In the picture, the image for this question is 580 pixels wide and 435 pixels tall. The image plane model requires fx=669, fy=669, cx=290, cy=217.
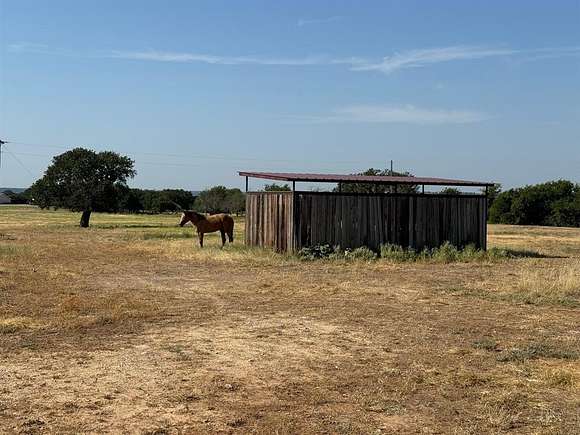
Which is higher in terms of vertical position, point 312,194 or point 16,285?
point 312,194

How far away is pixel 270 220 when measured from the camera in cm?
2292

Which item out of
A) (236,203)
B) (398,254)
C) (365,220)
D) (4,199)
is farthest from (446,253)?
(4,199)

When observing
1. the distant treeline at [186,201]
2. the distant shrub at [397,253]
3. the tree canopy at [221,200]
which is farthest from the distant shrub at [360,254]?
the tree canopy at [221,200]

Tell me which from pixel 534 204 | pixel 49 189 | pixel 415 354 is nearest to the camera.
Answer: pixel 415 354

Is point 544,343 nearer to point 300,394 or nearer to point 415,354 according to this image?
point 415,354

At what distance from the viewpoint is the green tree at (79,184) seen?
134 feet

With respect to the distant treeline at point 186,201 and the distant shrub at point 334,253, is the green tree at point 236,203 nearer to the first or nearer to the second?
the distant treeline at point 186,201

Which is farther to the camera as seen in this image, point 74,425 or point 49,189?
point 49,189

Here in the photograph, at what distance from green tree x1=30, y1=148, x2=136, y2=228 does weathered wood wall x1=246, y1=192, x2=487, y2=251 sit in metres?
19.6

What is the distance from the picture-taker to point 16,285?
1366 cm

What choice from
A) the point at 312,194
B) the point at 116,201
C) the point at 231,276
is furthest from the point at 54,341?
the point at 116,201

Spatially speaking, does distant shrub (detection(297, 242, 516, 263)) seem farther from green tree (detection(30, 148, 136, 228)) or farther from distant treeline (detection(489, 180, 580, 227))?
distant treeline (detection(489, 180, 580, 227))

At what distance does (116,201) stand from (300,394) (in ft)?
122

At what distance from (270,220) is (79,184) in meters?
21.8
